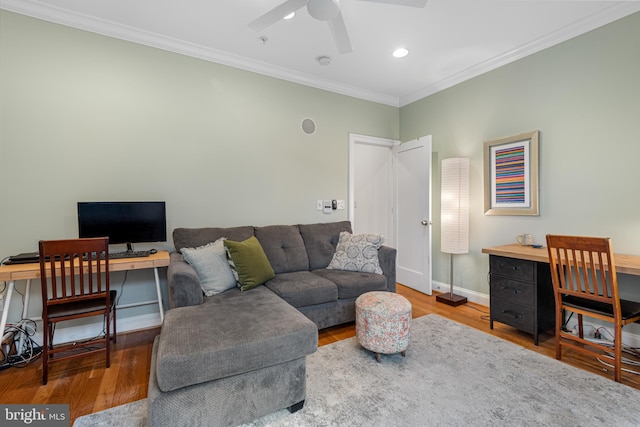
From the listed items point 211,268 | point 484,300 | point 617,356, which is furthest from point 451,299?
point 211,268

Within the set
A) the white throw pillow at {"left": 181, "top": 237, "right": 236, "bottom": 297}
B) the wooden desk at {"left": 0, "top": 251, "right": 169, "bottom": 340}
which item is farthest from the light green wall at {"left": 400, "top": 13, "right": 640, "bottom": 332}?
the wooden desk at {"left": 0, "top": 251, "right": 169, "bottom": 340}

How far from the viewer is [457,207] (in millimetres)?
3412

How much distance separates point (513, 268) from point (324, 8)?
2.57 metres

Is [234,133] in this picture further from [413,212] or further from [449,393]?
[449,393]

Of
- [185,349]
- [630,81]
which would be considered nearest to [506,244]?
[630,81]

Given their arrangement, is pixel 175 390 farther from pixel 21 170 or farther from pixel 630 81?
pixel 630 81

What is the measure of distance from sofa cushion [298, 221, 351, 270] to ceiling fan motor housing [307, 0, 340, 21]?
6.85ft

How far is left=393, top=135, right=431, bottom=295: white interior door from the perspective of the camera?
3.67 m

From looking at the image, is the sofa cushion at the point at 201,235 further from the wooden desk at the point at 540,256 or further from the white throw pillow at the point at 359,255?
the wooden desk at the point at 540,256

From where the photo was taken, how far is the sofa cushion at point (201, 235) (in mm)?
2715

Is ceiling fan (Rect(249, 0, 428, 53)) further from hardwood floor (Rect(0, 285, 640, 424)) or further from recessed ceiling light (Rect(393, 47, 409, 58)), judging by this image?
hardwood floor (Rect(0, 285, 640, 424))

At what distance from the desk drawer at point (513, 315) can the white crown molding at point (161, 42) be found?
9.94 feet

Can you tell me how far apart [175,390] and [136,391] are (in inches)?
29.2

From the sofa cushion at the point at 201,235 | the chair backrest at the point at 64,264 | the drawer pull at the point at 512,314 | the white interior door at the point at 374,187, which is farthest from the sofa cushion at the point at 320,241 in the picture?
the chair backrest at the point at 64,264
